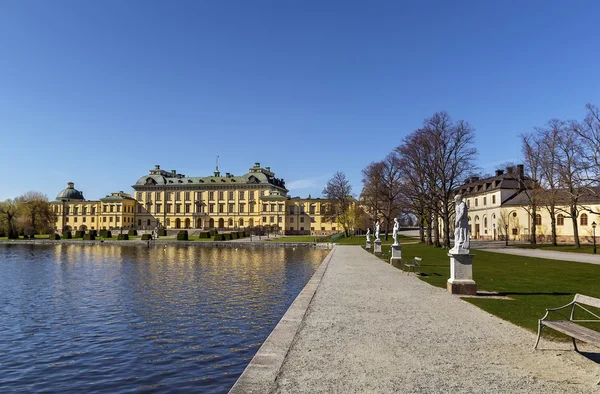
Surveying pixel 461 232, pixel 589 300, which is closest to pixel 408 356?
pixel 589 300

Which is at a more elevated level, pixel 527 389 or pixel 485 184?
pixel 485 184

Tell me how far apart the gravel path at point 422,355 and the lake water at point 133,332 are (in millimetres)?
1625

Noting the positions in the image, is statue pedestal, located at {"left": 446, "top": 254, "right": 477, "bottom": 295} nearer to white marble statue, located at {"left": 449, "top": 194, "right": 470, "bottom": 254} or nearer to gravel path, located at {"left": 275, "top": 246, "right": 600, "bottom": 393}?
white marble statue, located at {"left": 449, "top": 194, "right": 470, "bottom": 254}

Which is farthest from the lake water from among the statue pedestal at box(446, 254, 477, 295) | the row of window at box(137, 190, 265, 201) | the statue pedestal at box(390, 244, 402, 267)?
the row of window at box(137, 190, 265, 201)

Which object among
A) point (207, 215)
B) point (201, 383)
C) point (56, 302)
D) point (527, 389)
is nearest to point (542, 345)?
point (527, 389)

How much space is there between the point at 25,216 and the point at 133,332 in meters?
85.1

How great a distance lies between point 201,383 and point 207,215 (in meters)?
102

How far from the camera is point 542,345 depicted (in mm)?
7418

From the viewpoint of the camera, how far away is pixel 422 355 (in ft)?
22.5

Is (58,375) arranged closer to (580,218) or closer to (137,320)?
(137,320)

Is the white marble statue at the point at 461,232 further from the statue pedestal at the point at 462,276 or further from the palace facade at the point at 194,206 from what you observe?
the palace facade at the point at 194,206

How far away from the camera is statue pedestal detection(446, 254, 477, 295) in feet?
43.4

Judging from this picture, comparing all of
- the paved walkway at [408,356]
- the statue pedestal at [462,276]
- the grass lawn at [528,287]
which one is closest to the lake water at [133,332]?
the paved walkway at [408,356]

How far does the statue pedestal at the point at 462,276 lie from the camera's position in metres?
13.2
